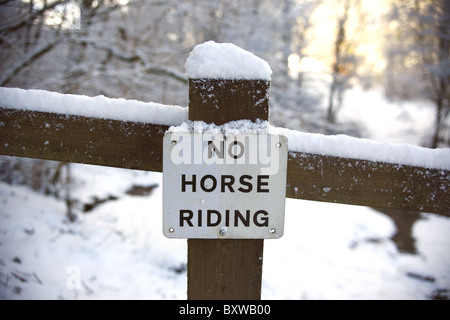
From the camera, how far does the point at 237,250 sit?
78 cm

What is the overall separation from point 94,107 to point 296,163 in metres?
0.59

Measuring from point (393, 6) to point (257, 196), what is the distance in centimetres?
1322

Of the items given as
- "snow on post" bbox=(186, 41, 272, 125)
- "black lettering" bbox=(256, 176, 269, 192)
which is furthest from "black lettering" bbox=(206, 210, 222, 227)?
"snow on post" bbox=(186, 41, 272, 125)

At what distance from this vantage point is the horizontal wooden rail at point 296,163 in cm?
80

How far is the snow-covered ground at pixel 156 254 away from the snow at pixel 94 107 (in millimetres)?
1947

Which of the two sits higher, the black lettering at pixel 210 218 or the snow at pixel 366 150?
the snow at pixel 366 150

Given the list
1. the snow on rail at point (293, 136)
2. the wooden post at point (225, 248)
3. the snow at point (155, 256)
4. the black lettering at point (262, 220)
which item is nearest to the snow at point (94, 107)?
the snow on rail at point (293, 136)

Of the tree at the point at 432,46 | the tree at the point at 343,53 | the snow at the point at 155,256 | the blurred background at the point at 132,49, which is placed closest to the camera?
the snow at the point at 155,256

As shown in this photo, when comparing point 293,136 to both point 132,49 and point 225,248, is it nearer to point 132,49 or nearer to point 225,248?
point 225,248

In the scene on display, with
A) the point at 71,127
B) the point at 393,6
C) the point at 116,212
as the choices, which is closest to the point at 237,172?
the point at 71,127

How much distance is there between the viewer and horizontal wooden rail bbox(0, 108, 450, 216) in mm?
797

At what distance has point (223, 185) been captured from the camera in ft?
2.39

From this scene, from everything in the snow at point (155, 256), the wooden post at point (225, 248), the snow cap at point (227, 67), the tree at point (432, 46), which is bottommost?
the snow at point (155, 256)

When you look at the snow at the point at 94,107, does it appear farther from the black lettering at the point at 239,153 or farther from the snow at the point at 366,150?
the snow at the point at 366,150
